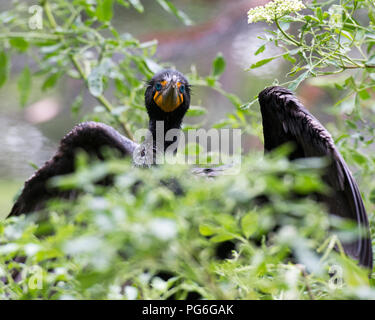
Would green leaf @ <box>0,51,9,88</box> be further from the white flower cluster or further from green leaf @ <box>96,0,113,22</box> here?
the white flower cluster

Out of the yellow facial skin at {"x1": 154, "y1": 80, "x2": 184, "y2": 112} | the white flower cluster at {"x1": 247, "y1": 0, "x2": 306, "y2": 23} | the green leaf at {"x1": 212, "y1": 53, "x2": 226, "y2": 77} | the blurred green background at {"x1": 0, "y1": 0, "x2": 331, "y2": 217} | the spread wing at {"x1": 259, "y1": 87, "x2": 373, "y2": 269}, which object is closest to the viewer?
the white flower cluster at {"x1": 247, "y1": 0, "x2": 306, "y2": 23}

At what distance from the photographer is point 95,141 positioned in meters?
1.79

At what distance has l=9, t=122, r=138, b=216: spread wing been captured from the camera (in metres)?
1.76

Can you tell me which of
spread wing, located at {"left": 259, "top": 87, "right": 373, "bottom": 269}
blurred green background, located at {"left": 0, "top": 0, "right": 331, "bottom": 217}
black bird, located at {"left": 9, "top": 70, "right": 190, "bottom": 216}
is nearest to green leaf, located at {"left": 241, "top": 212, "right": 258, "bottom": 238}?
spread wing, located at {"left": 259, "top": 87, "right": 373, "bottom": 269}

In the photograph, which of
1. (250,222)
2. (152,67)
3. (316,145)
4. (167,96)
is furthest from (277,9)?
(152,67)

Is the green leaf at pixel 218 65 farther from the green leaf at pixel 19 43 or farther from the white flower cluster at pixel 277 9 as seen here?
the white flower cluster at pixel 277 9

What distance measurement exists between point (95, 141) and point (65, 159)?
128mm

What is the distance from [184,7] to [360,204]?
301cm

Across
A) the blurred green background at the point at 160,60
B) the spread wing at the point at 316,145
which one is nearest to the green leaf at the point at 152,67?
the spread wing at the point at 316,145

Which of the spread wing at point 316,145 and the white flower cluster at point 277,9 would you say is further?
the spread wing at point 316,145

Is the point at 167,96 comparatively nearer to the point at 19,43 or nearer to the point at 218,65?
the point at 218,65

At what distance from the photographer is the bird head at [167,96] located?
1.69 m
